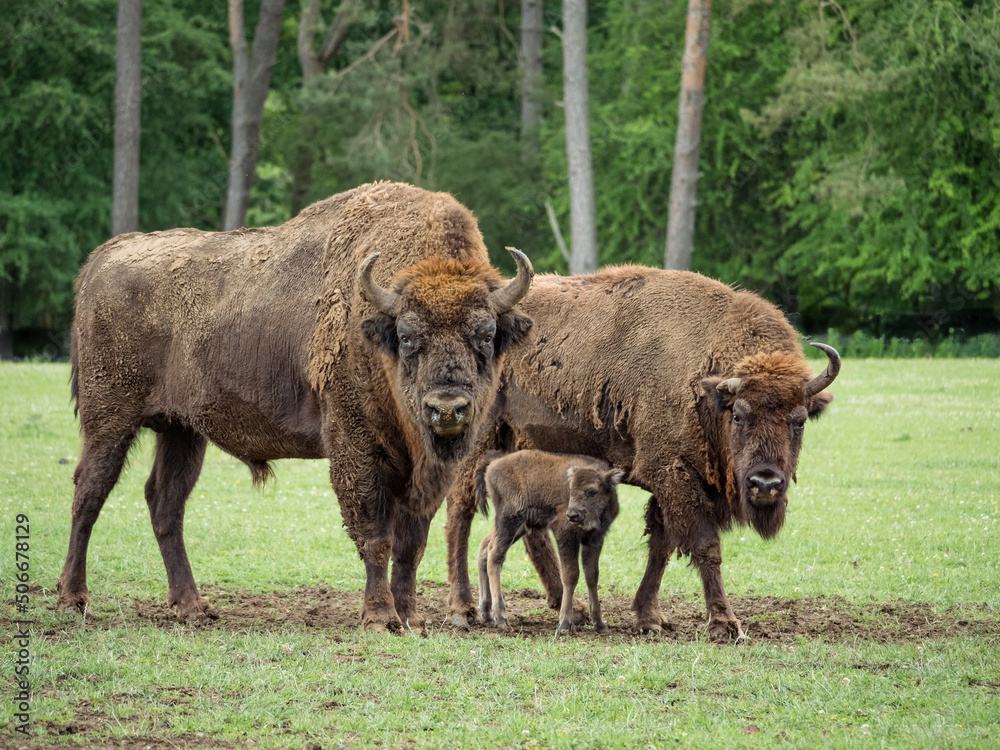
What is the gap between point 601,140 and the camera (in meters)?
37.5

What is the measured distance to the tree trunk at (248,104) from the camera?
88.3ft

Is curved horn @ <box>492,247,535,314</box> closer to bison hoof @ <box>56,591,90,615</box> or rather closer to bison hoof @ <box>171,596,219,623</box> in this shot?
bison hoof @ <box>171,596,219,623</box>

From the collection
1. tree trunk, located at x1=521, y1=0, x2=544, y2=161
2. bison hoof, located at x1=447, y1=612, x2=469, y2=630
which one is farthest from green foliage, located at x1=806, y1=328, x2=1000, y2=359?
bison hoof, located at x1=447, y1=612, x2=469, y2=630

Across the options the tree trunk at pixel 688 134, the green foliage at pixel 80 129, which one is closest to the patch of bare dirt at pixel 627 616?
the tree trunk at pixel 688 134

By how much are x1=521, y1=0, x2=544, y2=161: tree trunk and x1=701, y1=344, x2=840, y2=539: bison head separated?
30.8 m

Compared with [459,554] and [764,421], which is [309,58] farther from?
[764,421]

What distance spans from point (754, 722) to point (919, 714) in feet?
2.80

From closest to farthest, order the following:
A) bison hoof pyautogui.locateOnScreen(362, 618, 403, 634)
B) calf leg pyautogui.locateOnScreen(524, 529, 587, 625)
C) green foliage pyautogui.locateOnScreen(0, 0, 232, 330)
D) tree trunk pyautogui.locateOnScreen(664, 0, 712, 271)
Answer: bison hoof pyautogui.locateOnScreen(362, 618, 403, 634) → calf leg pyautogui.locateOnScreen(524, 529, 587, 625) → tree trunk pyautogui.locateOnScreen(664, 0, 712, 271) → green foliage pyautogui.locateOnScreen(0, 0, 232, 330)

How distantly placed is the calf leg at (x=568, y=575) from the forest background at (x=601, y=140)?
21977 millimetres

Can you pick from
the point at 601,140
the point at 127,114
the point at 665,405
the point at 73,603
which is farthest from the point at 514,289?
the point at 601,140

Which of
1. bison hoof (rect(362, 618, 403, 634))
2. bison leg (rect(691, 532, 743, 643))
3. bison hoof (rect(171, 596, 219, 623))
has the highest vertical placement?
bison leg (rect(691, 532, 743, 643))

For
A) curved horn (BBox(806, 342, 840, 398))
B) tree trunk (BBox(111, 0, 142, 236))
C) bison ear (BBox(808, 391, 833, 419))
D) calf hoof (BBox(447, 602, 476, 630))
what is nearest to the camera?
curved horn (BBox(806, 342, 840, 398))

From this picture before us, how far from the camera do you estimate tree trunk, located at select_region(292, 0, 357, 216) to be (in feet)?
108

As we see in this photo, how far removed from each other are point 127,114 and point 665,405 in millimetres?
23332
